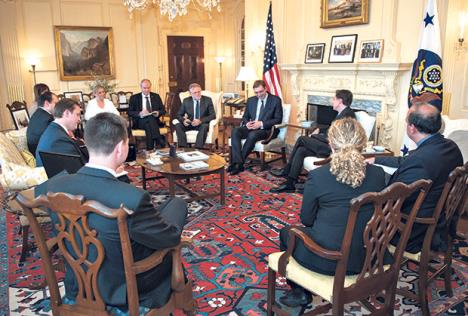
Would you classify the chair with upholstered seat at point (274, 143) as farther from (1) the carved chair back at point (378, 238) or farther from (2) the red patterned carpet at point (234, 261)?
(1) the carved chair back at point (378, 238)

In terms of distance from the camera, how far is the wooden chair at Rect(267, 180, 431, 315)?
1.87 metres

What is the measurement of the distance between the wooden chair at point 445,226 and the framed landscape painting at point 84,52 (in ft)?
27.6

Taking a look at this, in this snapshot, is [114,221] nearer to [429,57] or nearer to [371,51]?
[429,57]

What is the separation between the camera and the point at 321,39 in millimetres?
6484

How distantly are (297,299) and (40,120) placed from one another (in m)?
3.27

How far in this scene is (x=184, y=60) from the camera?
34.9ft

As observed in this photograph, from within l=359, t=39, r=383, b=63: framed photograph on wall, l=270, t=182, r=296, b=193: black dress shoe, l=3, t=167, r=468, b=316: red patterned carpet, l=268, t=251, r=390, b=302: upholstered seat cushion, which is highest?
l=359, t=39, r=383, b=63: framed photograph on wall

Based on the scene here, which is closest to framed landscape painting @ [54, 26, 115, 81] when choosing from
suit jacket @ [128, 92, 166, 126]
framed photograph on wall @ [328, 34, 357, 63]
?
suit jacket @ [128, 92, 166, 126]

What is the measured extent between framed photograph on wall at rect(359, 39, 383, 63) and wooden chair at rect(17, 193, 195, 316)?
180 inches

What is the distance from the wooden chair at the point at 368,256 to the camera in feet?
6.12

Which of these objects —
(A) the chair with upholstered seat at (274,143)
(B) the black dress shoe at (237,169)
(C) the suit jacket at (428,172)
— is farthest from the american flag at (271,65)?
(C) the suit jacket at (428,172)

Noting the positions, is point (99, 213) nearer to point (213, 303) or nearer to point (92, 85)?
point (213, 303)

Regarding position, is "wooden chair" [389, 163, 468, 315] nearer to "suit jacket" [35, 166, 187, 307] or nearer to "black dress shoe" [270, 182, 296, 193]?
"suit jacket" [35, 166, 187, 307]

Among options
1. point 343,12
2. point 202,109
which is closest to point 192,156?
point 202,109
